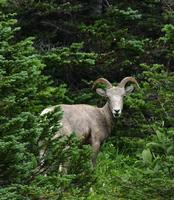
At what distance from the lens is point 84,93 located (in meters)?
14.7

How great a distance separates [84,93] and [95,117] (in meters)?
1.65

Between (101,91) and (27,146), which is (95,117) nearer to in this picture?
(101,91)

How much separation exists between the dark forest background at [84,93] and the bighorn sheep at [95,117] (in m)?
0.32

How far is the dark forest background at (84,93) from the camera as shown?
5.48 metres

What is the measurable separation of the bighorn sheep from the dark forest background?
32 centimetres

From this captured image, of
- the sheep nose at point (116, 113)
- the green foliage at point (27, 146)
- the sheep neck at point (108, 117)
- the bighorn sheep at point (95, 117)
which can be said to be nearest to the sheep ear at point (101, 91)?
the bighorn sheep at point (95, 117)

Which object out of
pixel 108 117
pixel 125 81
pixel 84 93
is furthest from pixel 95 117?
pixel 84 93

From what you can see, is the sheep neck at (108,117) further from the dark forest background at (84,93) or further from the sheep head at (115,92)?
the dark forest background at (84,93)

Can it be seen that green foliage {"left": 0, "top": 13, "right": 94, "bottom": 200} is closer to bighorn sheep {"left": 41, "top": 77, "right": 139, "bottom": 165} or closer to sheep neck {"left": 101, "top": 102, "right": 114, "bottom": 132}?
bighorn sheep {"left": 41, "top": 77, "right": 139, "bottom": 165}

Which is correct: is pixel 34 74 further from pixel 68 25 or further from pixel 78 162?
pixel 68 25

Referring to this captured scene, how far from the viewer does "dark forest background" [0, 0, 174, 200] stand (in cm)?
548

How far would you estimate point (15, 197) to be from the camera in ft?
17.2

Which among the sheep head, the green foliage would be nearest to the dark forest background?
the green foliage

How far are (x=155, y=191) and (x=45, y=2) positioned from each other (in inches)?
395
